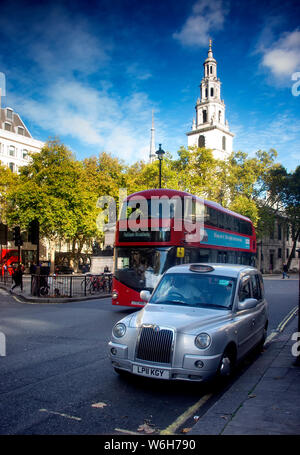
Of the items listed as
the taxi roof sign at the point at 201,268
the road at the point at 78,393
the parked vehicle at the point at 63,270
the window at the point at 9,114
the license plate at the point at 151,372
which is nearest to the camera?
the road at the point at 78,393

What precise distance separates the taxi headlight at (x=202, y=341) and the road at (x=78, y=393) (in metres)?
0.70

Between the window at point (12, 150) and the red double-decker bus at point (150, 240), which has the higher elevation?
the window at point (12, 150)

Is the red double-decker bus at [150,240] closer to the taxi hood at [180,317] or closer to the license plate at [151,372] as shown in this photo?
the taxi hood at [180,317]

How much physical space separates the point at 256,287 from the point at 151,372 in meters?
3.32

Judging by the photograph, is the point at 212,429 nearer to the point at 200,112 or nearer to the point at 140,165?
the point at 140,165

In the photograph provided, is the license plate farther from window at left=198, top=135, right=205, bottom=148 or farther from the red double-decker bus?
window at left=198, top=135, right=205, bottom=148

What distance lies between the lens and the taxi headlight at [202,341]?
4.89 meters

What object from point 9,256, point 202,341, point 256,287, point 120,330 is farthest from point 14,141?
point 202,341

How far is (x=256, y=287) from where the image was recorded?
7.42m

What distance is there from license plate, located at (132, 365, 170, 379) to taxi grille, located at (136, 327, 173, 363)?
113 millimetres

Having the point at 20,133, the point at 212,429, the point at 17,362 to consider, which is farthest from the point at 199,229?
the point at 20,133

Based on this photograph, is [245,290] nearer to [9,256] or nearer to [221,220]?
[221,220]

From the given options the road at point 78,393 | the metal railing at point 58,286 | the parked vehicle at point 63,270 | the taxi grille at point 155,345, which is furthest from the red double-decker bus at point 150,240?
the parked vehicle at point 63,270

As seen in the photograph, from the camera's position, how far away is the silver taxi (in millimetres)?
4867
